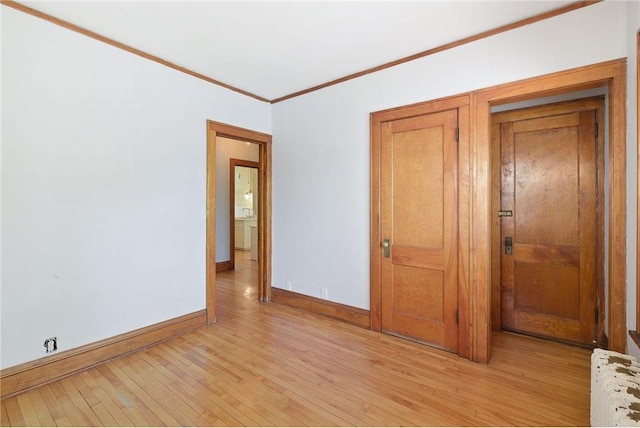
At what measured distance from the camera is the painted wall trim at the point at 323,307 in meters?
3.28

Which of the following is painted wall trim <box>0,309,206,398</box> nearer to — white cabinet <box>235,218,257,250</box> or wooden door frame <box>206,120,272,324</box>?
wooden door frame <box>206,120,272,324</box>

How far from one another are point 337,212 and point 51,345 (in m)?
2.79

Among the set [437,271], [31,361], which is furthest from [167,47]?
[437,271]

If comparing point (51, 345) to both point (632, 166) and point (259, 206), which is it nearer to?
point (259, 206)

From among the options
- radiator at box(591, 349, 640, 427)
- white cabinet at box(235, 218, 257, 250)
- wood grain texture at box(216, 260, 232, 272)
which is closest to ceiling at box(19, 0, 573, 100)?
radiator at box(591, 349, 640, 427)

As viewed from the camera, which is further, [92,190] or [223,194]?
[223,194]

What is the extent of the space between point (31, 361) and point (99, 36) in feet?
8.67

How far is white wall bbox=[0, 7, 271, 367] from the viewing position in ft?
7.00

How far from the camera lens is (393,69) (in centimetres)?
303

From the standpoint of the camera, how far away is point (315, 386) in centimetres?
218

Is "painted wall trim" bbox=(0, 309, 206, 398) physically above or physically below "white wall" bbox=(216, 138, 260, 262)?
below

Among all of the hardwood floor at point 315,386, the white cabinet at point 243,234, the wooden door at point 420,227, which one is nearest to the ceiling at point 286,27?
the wooden door at point 420,227

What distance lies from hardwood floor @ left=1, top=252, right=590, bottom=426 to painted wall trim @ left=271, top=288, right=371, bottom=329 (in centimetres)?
31

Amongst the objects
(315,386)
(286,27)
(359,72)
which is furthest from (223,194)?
(315,386)
